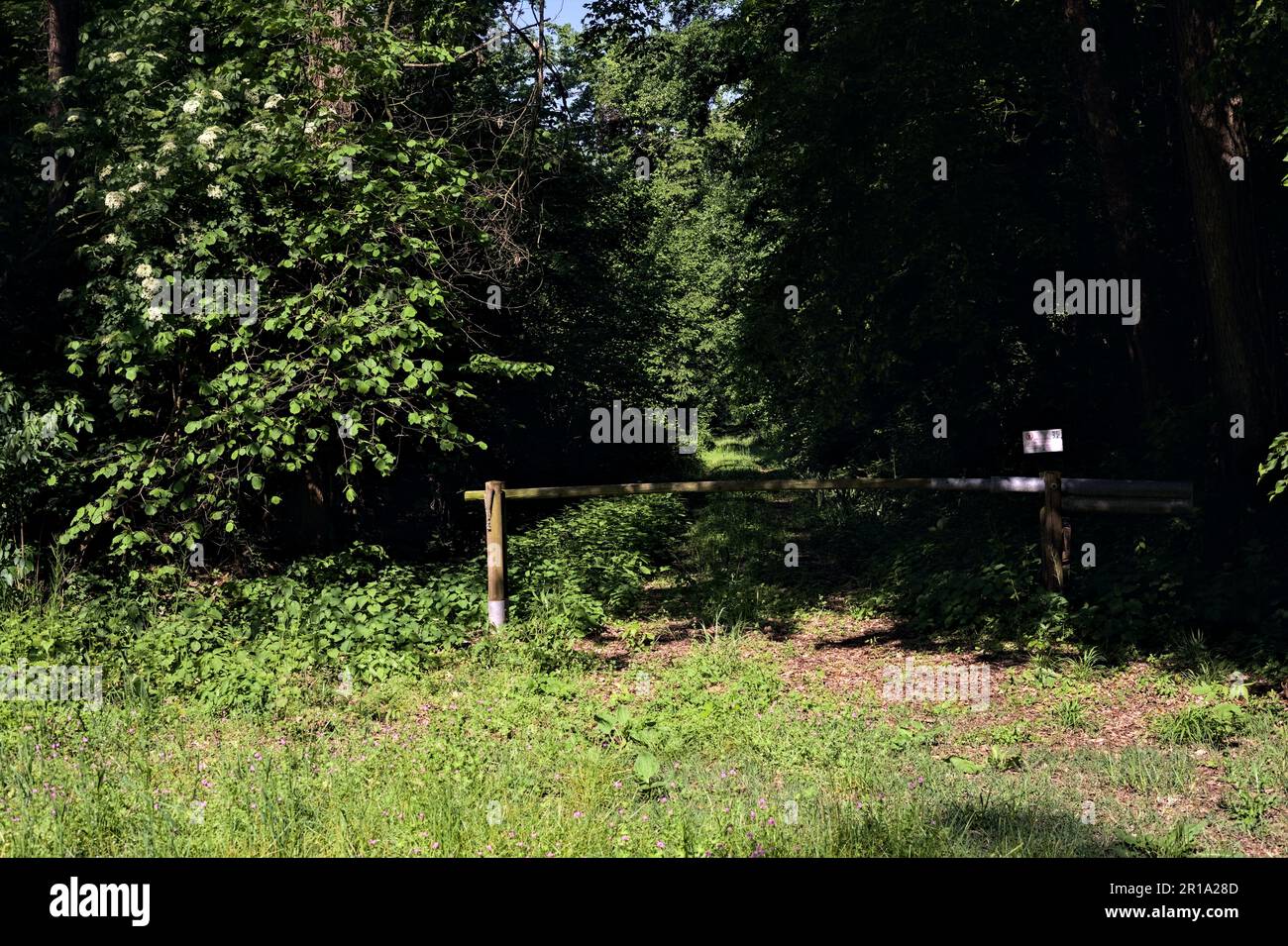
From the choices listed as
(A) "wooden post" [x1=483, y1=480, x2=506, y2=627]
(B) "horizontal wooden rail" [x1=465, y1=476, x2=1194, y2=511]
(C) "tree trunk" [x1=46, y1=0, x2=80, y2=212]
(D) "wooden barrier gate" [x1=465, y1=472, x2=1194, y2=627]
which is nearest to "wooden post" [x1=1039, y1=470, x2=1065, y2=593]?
(D) "wooden barrier gate" [x1=465, y1=472, x2=1194, y2=627]

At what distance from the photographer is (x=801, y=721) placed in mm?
7551

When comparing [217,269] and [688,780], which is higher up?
[217,269]

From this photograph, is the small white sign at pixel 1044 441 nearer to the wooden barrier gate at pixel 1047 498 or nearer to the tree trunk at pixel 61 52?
the wooden barrier gate at pixel 1047 498

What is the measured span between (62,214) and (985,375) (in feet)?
38.2

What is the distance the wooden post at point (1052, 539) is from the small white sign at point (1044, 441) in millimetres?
427

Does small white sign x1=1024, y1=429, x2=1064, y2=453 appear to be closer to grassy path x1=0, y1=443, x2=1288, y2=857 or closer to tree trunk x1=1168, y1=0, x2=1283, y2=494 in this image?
tree trunk x1=1168, y1=0, x2=1283, y2=494

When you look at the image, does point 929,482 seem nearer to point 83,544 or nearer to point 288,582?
point 288,582

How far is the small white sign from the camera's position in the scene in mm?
9898

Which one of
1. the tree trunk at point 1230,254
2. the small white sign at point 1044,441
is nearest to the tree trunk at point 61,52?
the small white sign at point 1044,441

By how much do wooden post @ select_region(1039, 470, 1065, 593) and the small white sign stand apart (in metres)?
0.43

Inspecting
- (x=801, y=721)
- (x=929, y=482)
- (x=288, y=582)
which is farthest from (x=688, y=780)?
(x=929, y=482)

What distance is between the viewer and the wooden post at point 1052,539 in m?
10.3

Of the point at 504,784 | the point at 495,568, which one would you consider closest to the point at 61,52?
the point at 495,568

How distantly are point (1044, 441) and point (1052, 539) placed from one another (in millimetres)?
954
